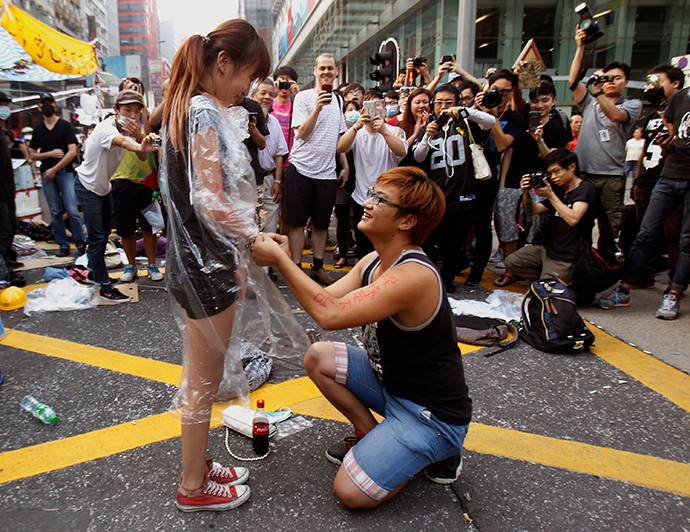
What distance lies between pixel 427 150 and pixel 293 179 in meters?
1.37

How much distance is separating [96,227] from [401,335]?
3557 millimetres

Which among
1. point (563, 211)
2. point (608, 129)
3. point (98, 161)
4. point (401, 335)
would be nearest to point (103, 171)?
point (98, 161)

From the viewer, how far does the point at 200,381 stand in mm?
1693

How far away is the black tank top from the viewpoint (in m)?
1.78

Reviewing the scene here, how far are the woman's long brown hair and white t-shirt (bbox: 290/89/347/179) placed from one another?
2970mm

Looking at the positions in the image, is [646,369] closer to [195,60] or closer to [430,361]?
[430,361]

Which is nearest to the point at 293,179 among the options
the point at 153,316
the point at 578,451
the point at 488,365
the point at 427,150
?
the point at 427,150

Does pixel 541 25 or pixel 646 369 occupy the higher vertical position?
pixel 541 25

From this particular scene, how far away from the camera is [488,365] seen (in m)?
3.04

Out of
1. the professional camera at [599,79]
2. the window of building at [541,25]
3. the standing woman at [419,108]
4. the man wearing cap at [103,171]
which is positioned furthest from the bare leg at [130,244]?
the window of building at [541,25]

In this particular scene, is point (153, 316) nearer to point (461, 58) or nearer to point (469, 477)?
point (469, 477)

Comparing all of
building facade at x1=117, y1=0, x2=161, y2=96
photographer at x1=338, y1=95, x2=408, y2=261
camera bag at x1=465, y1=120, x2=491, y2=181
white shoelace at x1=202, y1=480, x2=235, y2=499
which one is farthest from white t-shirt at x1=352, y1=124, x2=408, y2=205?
building facade at x1=117, y1=0, x2=161, y2=96

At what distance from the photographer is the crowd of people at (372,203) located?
163 cm

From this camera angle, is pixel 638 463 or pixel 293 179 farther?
pixel 293 179
